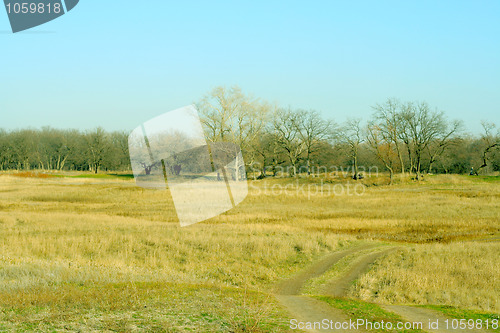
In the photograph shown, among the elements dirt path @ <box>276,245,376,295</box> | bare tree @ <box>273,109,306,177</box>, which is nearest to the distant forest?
bare tree @ <box>273,109,306,177</box>

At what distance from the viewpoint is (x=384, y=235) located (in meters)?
26.2

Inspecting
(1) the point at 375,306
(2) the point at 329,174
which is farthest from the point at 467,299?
(2) the point at 329,174

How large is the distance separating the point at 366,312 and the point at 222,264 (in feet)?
28.5

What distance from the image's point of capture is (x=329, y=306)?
935 cm

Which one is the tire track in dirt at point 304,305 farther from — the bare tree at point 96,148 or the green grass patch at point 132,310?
the bare tree at point 96,148

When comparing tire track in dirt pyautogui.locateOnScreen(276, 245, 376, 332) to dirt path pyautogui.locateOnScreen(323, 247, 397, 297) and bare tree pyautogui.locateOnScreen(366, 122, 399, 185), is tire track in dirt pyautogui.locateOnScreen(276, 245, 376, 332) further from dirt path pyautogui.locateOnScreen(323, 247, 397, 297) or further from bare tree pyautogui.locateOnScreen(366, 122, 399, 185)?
bare tree pyautogui.locateOnScreen(366, 122, 399, 185)

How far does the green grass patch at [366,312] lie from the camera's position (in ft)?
26.1

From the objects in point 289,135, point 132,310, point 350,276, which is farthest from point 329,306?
point 289,135

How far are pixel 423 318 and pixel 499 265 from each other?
10163 mm

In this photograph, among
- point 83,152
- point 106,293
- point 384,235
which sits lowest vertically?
point 384,235

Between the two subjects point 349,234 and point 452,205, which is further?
point 452,205

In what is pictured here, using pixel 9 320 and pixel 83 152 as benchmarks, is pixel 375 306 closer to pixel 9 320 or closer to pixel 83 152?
pixel 9 320

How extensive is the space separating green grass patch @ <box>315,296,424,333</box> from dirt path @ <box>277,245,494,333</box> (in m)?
0.19

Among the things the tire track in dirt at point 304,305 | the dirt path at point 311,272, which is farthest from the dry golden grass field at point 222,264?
the dirt path at point 311,272
